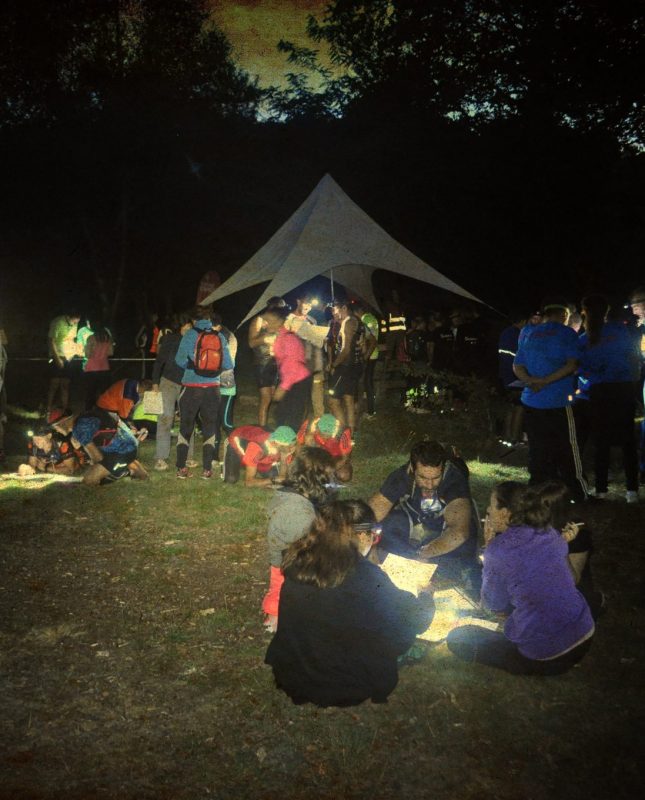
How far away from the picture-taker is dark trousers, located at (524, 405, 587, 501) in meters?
6.96

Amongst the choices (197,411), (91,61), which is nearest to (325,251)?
(197,411)

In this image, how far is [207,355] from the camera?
826cm

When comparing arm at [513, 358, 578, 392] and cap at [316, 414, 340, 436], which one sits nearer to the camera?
arm at [513, 358, 578, 392]

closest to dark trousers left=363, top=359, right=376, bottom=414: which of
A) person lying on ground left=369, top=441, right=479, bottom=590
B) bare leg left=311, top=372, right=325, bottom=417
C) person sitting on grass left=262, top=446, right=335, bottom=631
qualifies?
bare leg left=311, top=372, right=325, bottom=417

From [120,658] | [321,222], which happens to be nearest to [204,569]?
[120,658]

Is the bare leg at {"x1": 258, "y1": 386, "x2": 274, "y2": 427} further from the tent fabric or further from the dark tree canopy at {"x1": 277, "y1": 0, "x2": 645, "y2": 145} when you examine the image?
the dark tree canopy at {"x1": 277, "y1": 0, "x2": 645, "y2": 145}

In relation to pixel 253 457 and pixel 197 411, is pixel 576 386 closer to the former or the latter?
pixel 253 457

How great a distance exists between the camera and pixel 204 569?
5.86m

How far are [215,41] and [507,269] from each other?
1279 centimetres

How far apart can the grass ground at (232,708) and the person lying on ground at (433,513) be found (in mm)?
826

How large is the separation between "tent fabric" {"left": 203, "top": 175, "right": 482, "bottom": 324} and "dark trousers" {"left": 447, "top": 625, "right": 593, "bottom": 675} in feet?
21.3

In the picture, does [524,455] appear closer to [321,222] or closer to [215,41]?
[321,222]

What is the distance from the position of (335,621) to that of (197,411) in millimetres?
5261

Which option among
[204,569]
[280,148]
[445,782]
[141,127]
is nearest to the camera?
[445,782]
